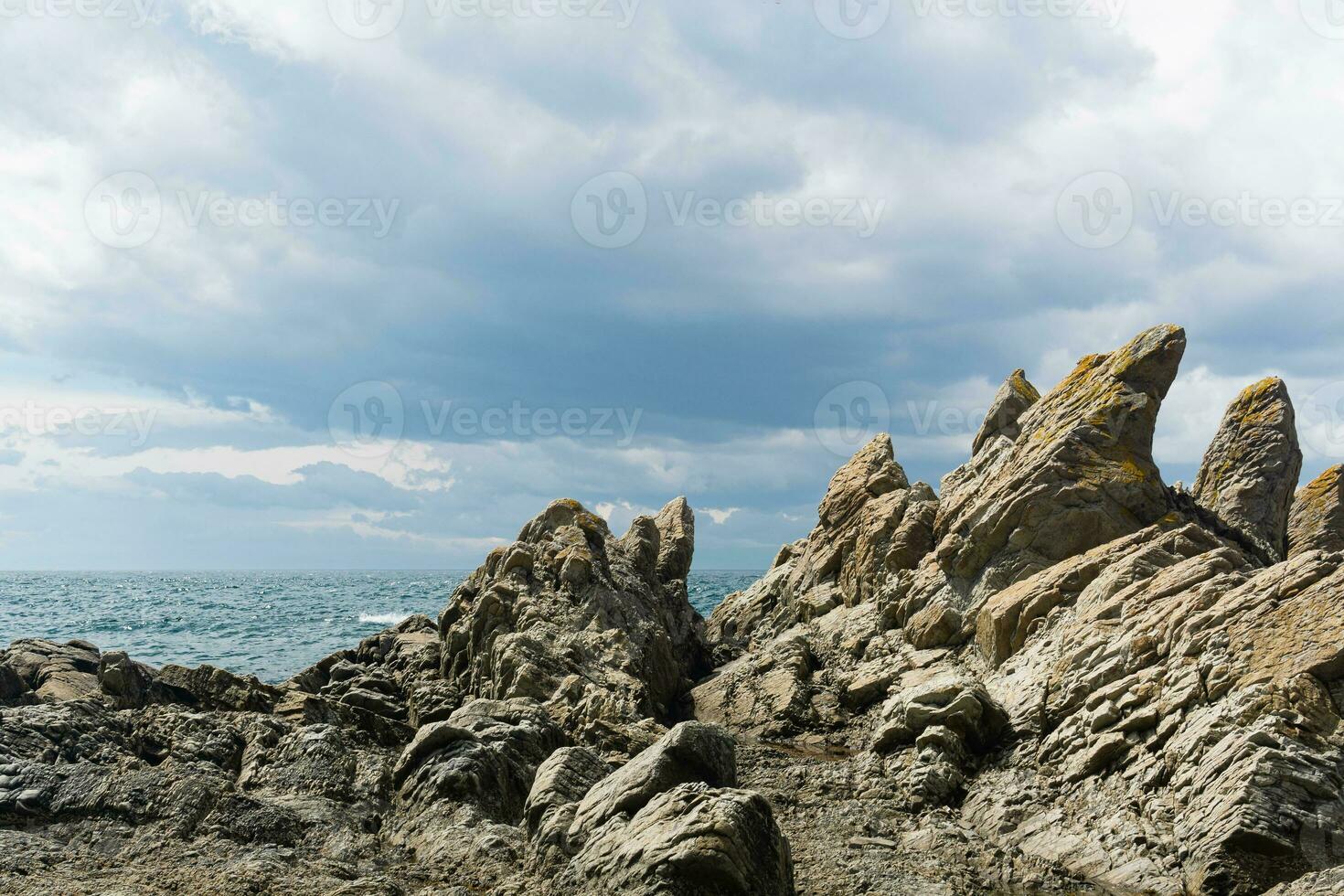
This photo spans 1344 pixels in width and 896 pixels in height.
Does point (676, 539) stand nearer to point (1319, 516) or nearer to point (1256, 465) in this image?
point (1256, 465)

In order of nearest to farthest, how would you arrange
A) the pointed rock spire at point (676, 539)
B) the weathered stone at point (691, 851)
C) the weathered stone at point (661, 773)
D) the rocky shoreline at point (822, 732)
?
1. the weathered stone at point (691, 851)
2. the rocky shoreline at point (822, 732)
3. the weathered stone at point (661, 773)
4. the pointed rock spire at point (676, 539)

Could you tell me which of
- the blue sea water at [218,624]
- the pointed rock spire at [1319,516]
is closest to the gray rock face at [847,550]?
the pointed rock spire at [1319,516]

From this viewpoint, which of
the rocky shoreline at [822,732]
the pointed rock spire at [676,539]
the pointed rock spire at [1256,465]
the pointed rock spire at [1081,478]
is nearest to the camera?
the rocky shoreline at [822,732]

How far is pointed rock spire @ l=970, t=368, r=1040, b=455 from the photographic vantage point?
3359 centimetres

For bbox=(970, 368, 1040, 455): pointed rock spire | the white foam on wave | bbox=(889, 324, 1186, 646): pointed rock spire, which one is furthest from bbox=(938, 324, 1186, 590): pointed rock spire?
the white foam on wave

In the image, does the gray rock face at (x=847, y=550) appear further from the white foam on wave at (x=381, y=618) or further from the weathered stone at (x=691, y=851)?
the white foam on wave at (x=381, y=618)

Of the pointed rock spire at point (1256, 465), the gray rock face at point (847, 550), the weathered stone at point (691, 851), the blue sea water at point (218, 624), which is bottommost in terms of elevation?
the blue sea water at point (218, 624)

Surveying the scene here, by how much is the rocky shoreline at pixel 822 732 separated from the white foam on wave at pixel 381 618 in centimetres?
3630

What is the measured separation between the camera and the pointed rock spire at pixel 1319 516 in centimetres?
3744

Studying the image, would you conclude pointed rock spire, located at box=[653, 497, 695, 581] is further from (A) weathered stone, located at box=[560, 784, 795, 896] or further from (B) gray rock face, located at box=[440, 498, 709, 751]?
(A) weathered stone, located at box=[560, 784, 795, 896]

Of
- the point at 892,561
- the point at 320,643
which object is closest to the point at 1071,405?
the point at 892,561

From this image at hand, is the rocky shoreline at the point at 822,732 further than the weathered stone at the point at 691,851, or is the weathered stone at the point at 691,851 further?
the rocky shoreline at the point at 822,732

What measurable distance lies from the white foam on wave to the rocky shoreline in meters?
36.3

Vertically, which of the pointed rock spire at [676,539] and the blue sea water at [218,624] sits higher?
the pointed rock spire at [676,539]
